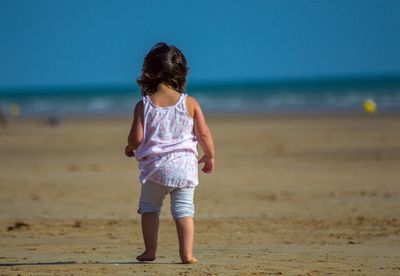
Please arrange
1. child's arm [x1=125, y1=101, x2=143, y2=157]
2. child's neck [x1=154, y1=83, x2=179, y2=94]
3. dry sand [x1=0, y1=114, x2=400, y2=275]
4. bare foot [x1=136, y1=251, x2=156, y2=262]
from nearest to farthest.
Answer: child's arm [x1=125, y1=101, x2=143, y2=157] < child's neck [x1=154, y1=83, x2=179, y2=94] < bare foot [x1=136, y1=251, x2=156, y2=262] < dry sand [x1=0, y1=114, x2=400, y2=275]

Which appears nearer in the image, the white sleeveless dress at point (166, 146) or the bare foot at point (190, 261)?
the white sleeveless dress at point (166, 146)

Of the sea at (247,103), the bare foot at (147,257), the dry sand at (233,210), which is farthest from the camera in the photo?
the sea at (247,103)

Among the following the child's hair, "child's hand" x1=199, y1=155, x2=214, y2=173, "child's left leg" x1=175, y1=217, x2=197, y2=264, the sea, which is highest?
the sea

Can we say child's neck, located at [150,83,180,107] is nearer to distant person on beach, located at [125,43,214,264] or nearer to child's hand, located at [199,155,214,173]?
distant person on beach, located at [125,43,214,264]

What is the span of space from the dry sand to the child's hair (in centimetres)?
123

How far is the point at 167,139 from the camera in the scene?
6.04 meters

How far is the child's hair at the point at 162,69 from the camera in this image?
606 cm

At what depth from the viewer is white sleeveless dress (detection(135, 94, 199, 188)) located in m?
6.01

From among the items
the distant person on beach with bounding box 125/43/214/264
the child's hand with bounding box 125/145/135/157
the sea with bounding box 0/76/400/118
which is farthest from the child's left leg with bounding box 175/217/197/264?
the sea with bounding box 0/76/400/118

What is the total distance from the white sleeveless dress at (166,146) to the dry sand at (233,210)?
0.62 meters

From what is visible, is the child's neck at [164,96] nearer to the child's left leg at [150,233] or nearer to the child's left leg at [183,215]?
the child's left leg at [183,215]

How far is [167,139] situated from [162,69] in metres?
0.48

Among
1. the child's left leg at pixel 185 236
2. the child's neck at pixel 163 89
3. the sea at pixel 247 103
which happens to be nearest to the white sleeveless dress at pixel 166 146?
the child's neck at pixel 163 89

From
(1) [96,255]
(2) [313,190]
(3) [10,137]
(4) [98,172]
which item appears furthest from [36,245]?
(3) [10,137]
